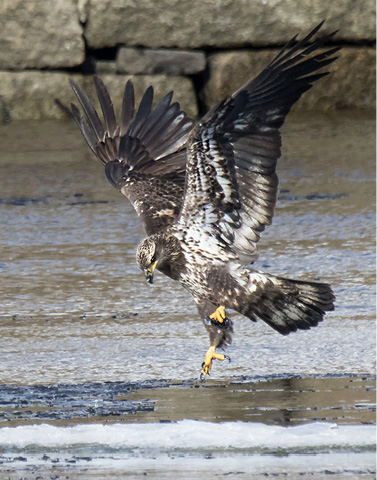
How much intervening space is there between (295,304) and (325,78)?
520cm

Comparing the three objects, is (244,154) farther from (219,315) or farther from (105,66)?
(105,66)

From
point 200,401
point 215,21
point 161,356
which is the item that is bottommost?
point 200,401

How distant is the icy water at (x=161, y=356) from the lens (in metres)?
3.31

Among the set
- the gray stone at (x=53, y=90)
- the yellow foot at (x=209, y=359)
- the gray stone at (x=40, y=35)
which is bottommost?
the yellow foot at (x=209, y=359)

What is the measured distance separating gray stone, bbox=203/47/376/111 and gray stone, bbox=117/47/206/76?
24 centimetres

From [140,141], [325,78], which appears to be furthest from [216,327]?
[325,78]

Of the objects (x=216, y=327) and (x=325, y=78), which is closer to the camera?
(x=216, y=327)

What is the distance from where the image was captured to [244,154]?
4477 millimetres

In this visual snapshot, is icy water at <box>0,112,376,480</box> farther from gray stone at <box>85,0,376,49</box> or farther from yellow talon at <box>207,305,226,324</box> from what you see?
gray stone at <box>85,0,376,49</box>

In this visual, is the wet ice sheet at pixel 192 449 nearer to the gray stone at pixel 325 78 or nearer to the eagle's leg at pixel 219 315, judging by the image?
the eagle's leg at pixel 219 315

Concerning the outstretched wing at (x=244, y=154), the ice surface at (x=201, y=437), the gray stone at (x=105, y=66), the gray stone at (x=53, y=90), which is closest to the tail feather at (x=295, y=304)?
the outstretched wing at (x=244, y=154)

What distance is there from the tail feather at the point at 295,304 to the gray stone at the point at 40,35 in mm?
4998

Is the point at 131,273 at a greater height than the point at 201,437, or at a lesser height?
greater

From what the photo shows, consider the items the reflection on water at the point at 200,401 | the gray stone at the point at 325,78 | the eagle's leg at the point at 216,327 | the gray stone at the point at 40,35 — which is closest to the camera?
the reflection on water at the point at 200,401
